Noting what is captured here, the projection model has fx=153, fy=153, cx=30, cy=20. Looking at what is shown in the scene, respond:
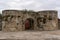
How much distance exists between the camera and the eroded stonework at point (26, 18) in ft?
45.3

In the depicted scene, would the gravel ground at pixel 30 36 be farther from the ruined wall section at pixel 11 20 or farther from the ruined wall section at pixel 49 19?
the ruined wall section at pixel 49 19

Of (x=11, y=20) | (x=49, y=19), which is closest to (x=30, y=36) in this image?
(x=11, y=20)

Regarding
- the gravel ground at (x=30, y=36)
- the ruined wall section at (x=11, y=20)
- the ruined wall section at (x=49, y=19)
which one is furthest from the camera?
the ruined wall section at (x=49, y=19)

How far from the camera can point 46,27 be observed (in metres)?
14.7

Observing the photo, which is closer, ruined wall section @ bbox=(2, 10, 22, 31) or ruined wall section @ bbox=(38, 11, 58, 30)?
ruined wall section @ bbox=(2, 10, 22, 31)

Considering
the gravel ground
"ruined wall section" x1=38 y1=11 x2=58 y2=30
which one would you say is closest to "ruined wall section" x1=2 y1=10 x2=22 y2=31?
"ruined wall section" x1=38 y1=11 x2=58 y2=30

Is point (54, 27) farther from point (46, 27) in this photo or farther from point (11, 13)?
point (11, 13)

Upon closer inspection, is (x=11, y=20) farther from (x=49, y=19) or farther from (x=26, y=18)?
(x=49, y=19)

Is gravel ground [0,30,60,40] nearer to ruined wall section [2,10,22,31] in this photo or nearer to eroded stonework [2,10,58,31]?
ruined wall section [2,10,22,31]

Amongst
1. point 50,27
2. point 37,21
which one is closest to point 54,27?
point 50,27

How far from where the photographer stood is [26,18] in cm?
1472

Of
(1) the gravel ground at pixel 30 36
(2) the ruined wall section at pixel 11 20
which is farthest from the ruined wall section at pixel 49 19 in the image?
(1) the gravel ground at pixel 30 36

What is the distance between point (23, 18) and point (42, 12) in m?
1.95

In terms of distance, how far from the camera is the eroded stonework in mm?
13812
